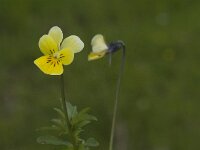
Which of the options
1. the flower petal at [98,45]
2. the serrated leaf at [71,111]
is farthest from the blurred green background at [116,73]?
the serrated leaf at [71,111]

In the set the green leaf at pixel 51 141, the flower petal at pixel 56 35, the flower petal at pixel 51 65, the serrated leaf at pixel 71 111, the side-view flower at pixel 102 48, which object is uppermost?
the flower petal at pixel 56 35

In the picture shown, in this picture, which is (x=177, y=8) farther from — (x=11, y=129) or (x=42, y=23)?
(x=11, y=129)

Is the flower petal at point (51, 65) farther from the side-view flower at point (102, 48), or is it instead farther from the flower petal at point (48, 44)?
the side-view flower at point (102, 48)

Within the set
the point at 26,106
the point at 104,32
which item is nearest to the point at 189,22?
the point at 104,32

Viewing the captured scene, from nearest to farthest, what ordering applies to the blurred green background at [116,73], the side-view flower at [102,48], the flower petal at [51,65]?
the flower petal at [51,65] < the side-view flower at [102,48] < the blurred green background at [116,73]

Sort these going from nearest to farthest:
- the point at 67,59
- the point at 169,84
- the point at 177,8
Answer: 1. the point at 67,59
2. the point at 169,84
3. the point at 177,8

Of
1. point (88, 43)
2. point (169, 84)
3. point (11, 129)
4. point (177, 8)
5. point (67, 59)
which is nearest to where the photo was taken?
point (67, 59)

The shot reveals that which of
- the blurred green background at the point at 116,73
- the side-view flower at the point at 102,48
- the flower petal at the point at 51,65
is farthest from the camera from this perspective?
the blurred green background at the point at 116,73
